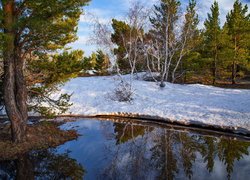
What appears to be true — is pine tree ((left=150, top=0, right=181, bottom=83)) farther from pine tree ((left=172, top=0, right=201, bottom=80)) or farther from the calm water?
the calm water

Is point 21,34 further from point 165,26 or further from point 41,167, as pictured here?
point 165,26

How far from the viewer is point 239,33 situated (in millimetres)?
31797

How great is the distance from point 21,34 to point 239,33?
25.1m

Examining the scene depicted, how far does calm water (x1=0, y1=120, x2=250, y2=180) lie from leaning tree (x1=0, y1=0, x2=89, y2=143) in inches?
76.5

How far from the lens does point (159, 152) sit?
1324 centimetres

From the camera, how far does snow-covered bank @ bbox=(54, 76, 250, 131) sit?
17.6 metres

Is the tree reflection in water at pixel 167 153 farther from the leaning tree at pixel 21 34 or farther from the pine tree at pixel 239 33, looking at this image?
the pine tree at pixel 239 33

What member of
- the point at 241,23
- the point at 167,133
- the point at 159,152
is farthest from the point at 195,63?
the point at 159,152

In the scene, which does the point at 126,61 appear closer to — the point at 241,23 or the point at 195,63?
the point at 195,63

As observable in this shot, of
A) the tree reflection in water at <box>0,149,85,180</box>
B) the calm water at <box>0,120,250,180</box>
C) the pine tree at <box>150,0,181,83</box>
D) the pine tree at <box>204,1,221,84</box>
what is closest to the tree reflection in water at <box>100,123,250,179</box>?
the calm water at <box>0,120,250,180</box>

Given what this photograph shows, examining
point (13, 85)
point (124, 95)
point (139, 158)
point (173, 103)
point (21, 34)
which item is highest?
point (21, 34)

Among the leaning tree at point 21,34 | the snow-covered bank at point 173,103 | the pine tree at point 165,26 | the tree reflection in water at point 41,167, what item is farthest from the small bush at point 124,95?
the tree reflection in water at point 41,167

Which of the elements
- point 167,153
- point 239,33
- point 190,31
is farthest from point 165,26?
point 167,153

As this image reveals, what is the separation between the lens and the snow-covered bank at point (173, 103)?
695 inches
